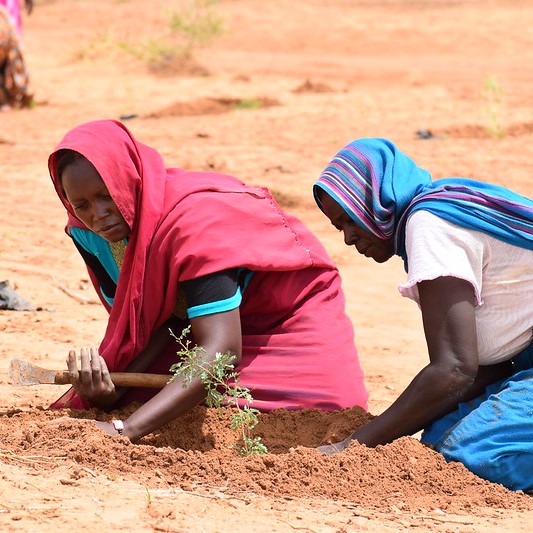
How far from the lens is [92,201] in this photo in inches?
151

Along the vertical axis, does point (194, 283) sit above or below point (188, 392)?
above

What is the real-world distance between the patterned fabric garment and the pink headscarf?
8969 mm

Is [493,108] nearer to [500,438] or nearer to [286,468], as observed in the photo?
[500,438]

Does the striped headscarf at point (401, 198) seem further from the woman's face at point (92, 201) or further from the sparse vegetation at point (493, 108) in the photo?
the sparse vegetation at point (493, 108)

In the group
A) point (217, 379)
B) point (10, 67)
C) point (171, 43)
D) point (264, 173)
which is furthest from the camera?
point (171, 43)

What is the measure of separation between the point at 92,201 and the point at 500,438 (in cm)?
161

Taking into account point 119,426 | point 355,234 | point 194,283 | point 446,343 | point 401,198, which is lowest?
point 119,426

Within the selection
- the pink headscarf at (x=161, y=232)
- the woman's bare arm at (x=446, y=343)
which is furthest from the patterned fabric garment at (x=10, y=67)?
the woman's bare arm at (x=446, y=343)

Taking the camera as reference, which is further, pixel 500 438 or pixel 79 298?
pixel 79 298

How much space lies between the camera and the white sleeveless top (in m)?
3.38

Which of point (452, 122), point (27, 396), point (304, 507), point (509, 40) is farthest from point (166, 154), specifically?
point (509, 40)

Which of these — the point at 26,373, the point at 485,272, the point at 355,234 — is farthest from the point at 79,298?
the point at 485,272

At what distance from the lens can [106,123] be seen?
4.00m

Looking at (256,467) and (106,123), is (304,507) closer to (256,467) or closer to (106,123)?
(256,467)
